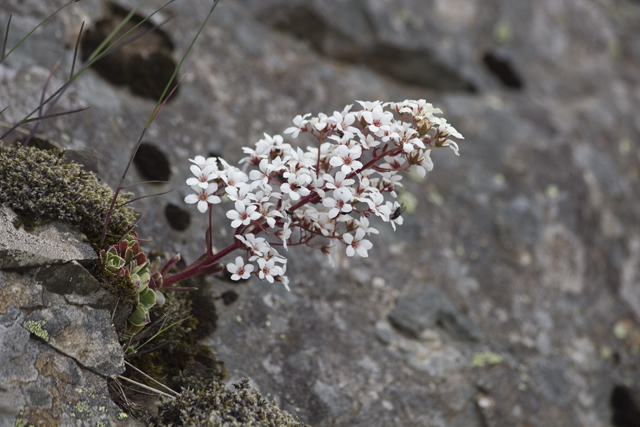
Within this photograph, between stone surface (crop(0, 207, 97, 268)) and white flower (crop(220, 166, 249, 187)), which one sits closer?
stone surface (crop(0, 207, 97, 268))

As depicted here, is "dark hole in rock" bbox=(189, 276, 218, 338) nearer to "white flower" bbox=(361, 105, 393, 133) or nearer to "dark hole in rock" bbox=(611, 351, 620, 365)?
"white flower" bbox=(361, 105, 393, 133)

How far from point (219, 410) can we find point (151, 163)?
2.38 metres

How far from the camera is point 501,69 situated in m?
7.78

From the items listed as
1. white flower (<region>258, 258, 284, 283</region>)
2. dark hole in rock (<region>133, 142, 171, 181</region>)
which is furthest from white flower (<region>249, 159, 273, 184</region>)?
dark hole in rock (<region>133, 142, 171, 181</region>)

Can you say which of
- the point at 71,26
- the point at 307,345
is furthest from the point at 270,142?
the point at 71,26

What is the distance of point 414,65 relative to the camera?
7219 millimetres

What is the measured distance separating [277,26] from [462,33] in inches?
114

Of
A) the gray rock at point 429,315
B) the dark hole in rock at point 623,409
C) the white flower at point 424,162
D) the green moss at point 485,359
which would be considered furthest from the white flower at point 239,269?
the dark hole in rock at point 623,409

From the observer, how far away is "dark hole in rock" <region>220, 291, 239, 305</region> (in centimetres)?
404

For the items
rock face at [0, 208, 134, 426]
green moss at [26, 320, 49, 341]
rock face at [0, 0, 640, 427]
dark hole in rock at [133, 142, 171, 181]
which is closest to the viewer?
rock face at [0, 208, 134, 426]

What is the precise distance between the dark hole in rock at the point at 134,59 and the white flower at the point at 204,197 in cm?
242

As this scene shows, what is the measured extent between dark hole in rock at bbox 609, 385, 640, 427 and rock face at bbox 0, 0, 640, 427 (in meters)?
0.02

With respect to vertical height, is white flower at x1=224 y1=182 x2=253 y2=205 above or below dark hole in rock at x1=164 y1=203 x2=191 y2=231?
above

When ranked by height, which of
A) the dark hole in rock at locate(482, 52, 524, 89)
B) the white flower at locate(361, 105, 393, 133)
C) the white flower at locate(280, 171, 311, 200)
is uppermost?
the white flower at locate(361, 105, 393, 133)
